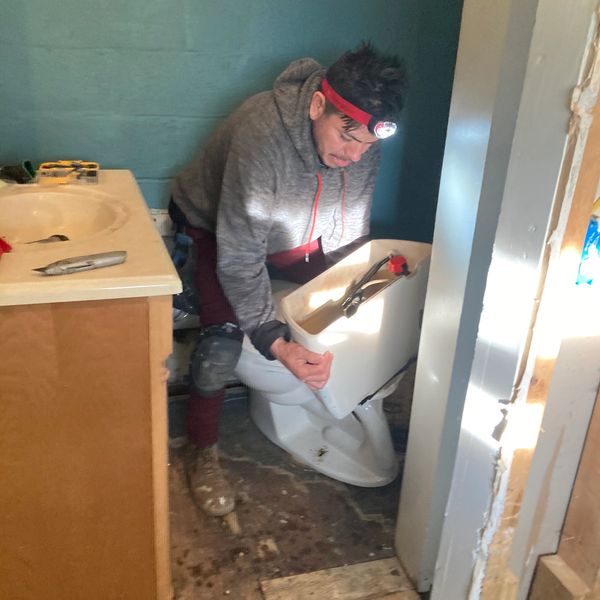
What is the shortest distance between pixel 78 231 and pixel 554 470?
42.6 inches

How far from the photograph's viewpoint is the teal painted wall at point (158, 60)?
A: 4.93 feet

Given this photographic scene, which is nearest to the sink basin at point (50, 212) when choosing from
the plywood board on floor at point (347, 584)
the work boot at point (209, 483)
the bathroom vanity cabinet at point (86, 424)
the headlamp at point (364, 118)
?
the bathroom vanity cabinet at point (86, 424)

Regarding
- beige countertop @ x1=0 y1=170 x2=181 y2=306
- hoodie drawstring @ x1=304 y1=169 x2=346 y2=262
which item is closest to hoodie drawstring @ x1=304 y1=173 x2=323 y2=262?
hoodie drawstring @ x1=304 y1=169 x2=346 y2=262

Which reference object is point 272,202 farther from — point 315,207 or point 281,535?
point 281,535

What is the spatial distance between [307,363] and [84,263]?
569mm

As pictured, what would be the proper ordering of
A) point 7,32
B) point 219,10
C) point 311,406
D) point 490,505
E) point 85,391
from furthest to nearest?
1. point 311,406
2. point 219,10
3. point 7,32
4. point 490,505
5. point 85,391

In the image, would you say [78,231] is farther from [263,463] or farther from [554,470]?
[554,470]

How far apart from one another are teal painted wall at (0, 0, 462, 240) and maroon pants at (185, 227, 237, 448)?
23 cm

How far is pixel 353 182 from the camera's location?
166 centimetres

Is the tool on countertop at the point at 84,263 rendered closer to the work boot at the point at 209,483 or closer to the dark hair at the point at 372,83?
the dark hair at the point at 372,83

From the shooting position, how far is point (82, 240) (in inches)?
42.3

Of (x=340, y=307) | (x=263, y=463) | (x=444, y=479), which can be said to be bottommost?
(x=263, y=463)

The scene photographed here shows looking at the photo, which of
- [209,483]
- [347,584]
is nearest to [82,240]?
[209,483]

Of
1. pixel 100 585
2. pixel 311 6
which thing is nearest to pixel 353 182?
pixel 311 6
